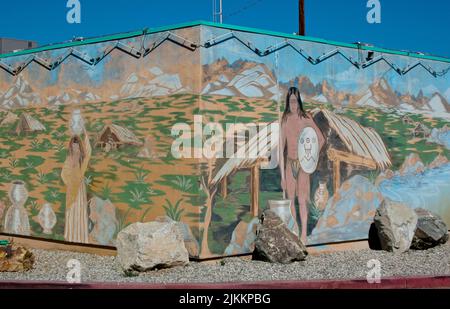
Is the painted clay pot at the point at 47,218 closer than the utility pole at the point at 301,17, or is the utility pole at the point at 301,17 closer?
the painted clay pot at the point at 47,218

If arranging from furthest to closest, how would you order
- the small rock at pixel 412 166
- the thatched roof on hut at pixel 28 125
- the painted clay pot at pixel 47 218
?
the small rock at pixel 412 166
the thatched roof on hut at pixel 28 125
the painted clay pot at pixel 47 218

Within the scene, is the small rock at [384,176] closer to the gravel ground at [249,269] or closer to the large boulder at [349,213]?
the large boulder at [349,213]

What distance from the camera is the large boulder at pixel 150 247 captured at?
1062cm

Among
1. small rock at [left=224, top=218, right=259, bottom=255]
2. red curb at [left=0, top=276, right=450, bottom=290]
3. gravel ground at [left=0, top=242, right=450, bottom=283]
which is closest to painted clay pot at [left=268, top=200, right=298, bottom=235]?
small rock at [left=224, top=218, right=259, bottom=255]

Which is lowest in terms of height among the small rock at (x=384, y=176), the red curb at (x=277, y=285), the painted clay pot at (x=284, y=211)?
the red curb at (x=277, y=285)

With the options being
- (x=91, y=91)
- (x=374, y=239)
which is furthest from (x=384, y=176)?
(x=91, y=91)

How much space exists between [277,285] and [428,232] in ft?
15.2

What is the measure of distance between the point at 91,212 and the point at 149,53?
10.8 ft

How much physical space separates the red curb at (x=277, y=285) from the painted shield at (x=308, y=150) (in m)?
3.23

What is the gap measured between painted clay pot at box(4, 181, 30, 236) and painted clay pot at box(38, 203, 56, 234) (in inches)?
18.1

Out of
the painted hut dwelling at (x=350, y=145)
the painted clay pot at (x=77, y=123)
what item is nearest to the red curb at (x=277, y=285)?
the painted hut dwelling at (x=350, y=145)

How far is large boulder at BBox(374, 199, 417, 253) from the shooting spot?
42.0 feet

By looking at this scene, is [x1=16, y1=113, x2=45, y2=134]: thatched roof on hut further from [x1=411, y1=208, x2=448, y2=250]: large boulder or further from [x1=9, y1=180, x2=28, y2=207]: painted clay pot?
[x1=411, y1=208, x2=448, y2=250]: large boulder
